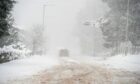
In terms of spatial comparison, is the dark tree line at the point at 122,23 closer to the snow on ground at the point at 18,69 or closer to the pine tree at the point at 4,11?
the snow on ground at the point at 18,69

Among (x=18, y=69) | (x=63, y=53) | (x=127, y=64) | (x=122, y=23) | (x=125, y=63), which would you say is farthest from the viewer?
(x=63, y=53)

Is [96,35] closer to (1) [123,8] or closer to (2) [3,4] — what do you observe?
(1) [123,8]

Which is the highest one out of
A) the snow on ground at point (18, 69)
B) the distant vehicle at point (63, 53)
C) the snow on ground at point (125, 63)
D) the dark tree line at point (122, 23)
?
the dark tree line at point (122, 23)

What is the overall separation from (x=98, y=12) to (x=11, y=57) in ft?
152

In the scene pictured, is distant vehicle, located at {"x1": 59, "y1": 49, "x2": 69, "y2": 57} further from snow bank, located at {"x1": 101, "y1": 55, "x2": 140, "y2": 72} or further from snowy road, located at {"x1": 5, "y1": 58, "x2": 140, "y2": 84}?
snowy road, located at {"x1": 5, "y1": 58, "x2": 140, "y2": 84}

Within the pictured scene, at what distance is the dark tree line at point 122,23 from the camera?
122 ft

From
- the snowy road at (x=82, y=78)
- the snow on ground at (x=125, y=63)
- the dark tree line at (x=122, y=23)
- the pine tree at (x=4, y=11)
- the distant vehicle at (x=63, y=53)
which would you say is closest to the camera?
the snowy road at (x=82, y=78)

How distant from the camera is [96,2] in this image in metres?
70.2

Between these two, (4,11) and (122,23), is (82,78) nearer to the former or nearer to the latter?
(4,11)

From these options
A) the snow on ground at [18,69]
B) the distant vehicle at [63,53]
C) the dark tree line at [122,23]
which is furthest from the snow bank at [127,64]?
the distant vehicle at [63,53]

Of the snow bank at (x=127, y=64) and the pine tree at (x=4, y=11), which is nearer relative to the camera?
the pine tree at (x=4, y=11)

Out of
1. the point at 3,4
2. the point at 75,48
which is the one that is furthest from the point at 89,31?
the point at 3,4

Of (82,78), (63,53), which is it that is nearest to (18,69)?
(82,78)

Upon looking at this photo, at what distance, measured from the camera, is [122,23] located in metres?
38.9
